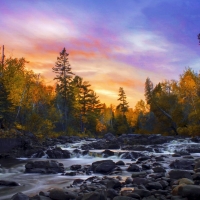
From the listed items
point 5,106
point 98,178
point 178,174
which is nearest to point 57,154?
point 98,178

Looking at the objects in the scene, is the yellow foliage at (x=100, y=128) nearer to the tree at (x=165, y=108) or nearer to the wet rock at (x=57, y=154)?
the tree at (x=165, y=108)

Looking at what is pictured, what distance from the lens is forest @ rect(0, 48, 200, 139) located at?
106ft

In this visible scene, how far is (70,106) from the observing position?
58906 mm

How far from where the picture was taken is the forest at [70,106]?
106ft

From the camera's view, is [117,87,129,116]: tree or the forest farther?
[117,87,129,116]: tree

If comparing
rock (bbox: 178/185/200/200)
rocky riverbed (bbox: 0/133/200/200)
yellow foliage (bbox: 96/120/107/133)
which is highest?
yellow foliage (bbox: 96/120/107/133)

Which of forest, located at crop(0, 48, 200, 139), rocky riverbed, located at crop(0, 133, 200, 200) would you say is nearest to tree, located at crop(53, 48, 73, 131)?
forest, located at crop(0, 48, 200, 139)

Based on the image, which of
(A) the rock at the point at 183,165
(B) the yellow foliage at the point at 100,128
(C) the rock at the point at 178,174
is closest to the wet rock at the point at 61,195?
(C) the rock at the point at 178,174

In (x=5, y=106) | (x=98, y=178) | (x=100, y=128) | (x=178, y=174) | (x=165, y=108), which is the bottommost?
(x=98, y=178)

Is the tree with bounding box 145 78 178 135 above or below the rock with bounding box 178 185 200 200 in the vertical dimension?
above

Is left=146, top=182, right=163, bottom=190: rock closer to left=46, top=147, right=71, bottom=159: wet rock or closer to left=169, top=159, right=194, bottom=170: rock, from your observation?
left=169, top=159, right=194, bottom=170: rock

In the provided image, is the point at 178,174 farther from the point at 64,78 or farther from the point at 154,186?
the point at 64,78

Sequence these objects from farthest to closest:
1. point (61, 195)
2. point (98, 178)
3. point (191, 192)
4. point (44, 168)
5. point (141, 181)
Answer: point (44, 168), point (98, 178), point (141, 181), point (61, 195), point (191, 192)

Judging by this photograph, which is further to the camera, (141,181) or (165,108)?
(165,108)
